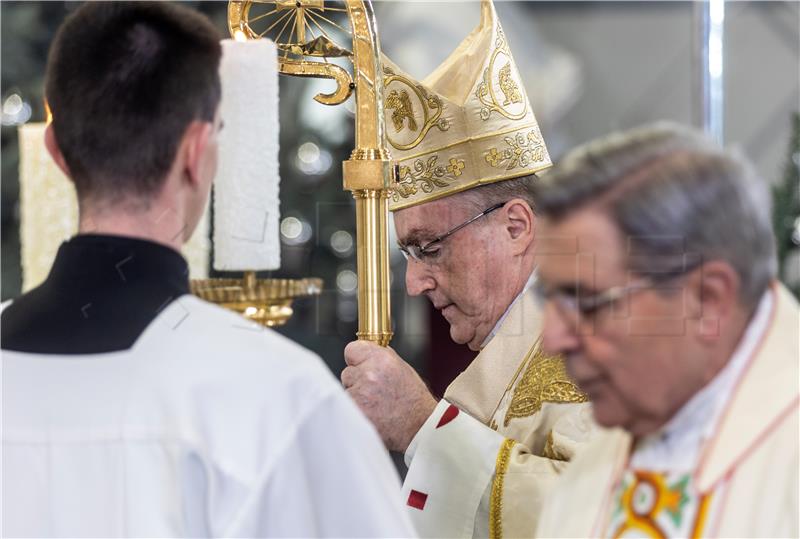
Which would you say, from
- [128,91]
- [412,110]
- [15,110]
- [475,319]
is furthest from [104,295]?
[15,110]

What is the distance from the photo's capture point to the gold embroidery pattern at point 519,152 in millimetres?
2305

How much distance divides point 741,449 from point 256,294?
24.8 inches

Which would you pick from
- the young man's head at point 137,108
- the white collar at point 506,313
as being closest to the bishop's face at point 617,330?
the young man's head at point 137,108

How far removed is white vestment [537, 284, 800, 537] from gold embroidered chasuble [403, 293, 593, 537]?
0.64 m

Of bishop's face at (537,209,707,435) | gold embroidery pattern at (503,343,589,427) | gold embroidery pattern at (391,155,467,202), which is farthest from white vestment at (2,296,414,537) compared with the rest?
gold embroidery pattern at (391,155,467,202)

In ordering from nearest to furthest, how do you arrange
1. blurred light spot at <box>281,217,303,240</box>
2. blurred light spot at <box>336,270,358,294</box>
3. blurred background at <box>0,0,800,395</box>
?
1. blurred background at <box>0,0,800,395</box>
2. blurred light spot at <box>281,217,303,240</box>
3. blurred light spot at <box>336,270,358,294</box>

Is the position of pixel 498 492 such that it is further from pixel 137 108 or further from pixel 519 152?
pixel 137 108

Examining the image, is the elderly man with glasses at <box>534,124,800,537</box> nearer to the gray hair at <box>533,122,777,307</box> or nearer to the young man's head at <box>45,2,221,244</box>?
the gray hair at <box>533,122,777,307</box>

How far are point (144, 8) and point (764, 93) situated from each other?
6.32 meters

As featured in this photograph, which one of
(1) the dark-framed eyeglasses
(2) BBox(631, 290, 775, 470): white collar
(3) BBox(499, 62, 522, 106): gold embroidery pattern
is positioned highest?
(3) BBox(499, 62, 522, 106): gold embroidery pattern

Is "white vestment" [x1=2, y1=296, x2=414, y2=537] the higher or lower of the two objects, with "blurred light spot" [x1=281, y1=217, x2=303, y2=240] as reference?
lower

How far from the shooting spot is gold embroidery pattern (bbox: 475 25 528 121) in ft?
7.72

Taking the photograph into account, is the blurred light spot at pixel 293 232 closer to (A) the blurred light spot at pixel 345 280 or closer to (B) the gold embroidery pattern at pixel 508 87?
(A) the blurred light spot at pixel 345 280

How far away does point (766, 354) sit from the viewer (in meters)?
1.18
